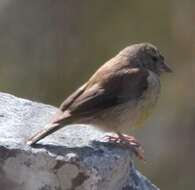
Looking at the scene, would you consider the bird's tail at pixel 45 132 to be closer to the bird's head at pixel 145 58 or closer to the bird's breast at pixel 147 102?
the bird's breast at pixel 147 102

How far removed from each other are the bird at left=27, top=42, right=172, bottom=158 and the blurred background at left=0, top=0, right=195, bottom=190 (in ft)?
11.5

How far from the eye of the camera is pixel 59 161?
655 centimetres

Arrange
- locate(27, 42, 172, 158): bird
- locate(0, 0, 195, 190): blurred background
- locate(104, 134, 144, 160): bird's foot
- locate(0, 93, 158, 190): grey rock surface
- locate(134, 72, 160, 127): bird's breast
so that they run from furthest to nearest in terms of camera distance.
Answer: locate(0, 0, 195, 190): blurred background, locate(134, 72, 160, 127): bird's breast, locate(27, 42, 172, 158): bird, locate(104, 134, 144, 160): bird's foot, locate(0, 93, 158, 190): grey rock surface

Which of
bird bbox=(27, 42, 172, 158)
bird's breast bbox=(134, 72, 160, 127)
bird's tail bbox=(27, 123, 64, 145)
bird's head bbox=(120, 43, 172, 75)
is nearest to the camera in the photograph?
bird's tail bbox=(27, 123, 64, 145)

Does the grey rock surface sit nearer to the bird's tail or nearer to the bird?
the bird's tail

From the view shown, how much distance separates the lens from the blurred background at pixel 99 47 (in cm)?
1205

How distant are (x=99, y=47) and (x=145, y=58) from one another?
3.72m

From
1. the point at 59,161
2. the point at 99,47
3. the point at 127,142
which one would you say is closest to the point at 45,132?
the point at 59,161

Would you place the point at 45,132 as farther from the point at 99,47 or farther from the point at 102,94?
the point at 99,47

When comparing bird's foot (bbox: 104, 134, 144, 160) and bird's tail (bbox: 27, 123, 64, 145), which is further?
bird's foot (bbox: 104, 134, 144, 160)

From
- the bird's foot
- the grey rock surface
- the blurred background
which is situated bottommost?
the blurred background

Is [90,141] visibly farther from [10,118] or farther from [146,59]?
[146,59]

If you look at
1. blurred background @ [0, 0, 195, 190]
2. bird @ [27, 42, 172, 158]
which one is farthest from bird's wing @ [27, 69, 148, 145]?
blurred background @ [0, 0, 195, 190]

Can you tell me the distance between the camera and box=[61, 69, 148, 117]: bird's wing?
7.62 metres
